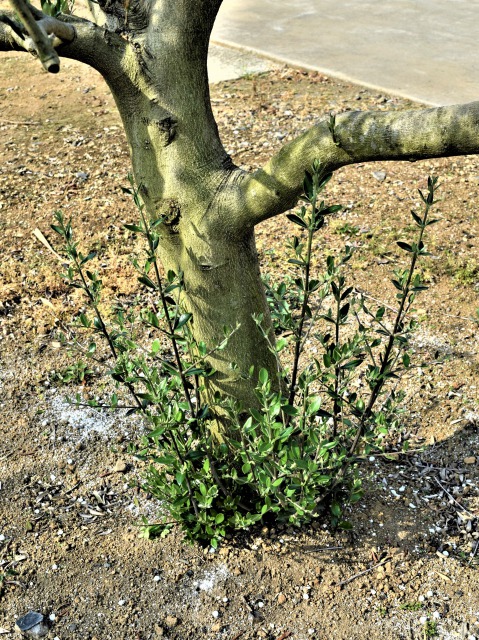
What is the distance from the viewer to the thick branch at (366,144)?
6.28 feet

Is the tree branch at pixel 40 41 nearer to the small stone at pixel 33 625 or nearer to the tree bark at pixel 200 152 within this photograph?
the tree bark at pixel 200 152

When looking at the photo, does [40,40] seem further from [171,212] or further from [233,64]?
[233,64]

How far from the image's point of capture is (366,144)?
6.64 feet

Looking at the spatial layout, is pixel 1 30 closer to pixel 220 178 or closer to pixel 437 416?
pixel 220 178

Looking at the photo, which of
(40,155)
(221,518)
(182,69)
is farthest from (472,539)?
(40,155)

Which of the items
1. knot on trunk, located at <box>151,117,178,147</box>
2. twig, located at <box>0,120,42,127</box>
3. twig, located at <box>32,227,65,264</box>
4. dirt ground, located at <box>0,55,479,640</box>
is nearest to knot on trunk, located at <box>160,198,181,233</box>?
knot on trunk, located at <box>151,117,178,147</box>

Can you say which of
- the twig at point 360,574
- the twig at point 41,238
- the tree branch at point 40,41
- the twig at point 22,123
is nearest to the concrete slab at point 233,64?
the twig at point 22,123

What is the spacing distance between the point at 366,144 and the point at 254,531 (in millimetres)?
1521

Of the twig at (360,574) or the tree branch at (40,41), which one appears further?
the twig at (360,574)

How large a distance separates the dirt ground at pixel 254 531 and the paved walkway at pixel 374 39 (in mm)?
1886

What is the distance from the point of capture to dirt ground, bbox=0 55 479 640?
258cm

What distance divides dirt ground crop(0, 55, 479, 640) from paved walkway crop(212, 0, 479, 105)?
1.89 metres

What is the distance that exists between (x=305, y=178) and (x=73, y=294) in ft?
7.87

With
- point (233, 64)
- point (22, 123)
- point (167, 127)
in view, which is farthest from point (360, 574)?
point (233, 64)
